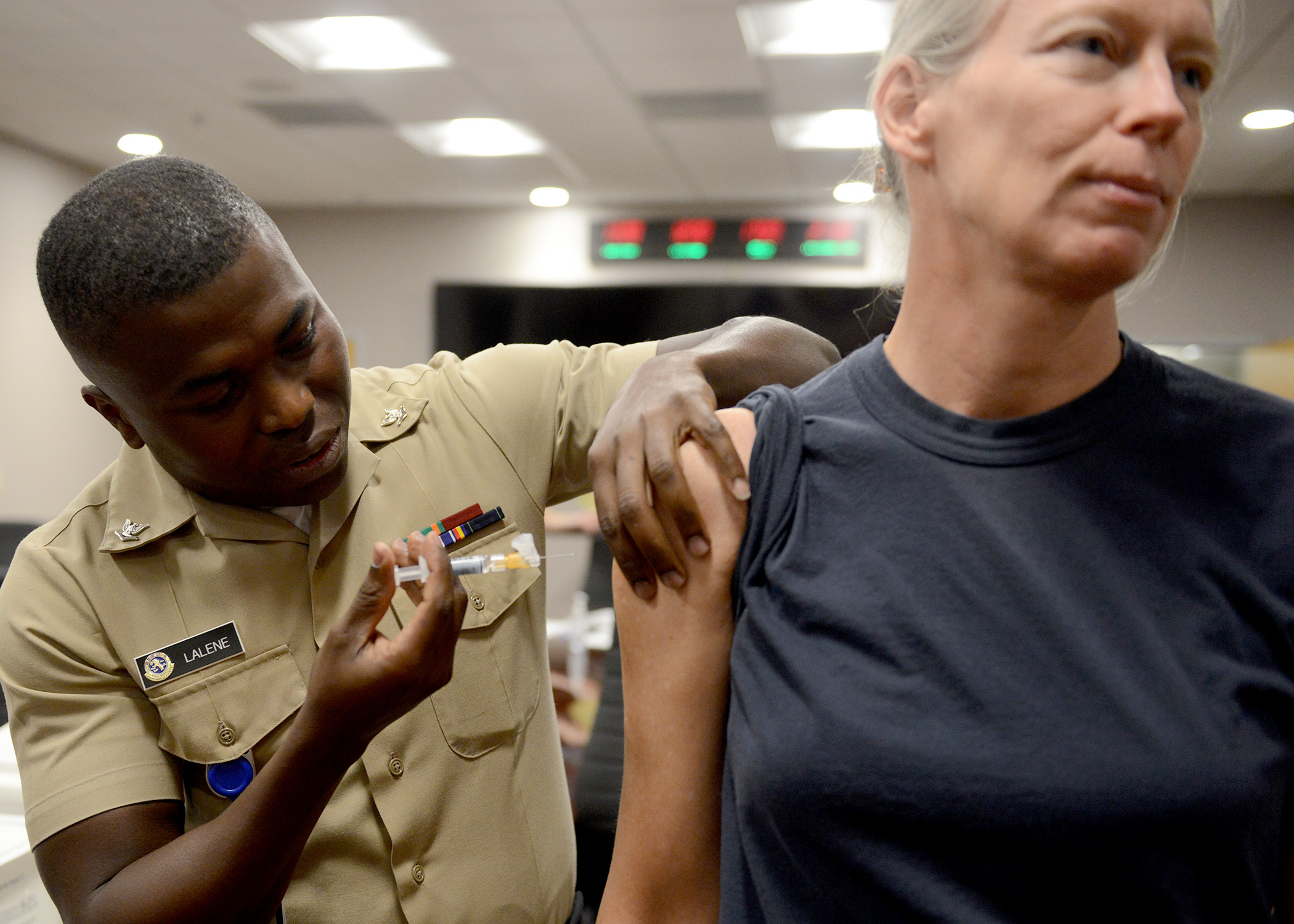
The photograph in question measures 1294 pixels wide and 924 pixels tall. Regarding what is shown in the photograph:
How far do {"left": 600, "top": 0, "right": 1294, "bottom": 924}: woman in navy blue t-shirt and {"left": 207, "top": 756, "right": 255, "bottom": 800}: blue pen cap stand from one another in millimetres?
681

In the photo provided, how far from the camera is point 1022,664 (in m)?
0.81

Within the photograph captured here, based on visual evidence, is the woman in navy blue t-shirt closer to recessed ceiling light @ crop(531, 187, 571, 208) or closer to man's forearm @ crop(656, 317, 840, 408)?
man's forearm @ crop(656, 317, 840, 408)

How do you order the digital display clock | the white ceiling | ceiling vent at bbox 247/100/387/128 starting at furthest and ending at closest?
the digital display clock → ceiling vent at bbox 247/100/387/128 → the white ceiling

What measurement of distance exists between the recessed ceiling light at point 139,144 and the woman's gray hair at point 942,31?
587 cm

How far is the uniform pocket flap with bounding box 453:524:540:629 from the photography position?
1396 mm

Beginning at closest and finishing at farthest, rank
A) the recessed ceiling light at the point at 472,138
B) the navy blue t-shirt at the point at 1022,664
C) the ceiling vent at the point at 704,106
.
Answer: the navy blue t-shirt at the point at 1022,664 < the ceiling vent at the point at 704,106 < the recessed ceiling light at the point at 472,138

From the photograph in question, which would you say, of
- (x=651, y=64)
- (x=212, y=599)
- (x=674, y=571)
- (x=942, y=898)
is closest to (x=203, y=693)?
(x=212, y=599)

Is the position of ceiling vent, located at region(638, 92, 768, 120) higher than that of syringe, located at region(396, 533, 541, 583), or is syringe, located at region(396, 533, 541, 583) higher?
ceiling vent, located at region(638, 92, 768, 120)

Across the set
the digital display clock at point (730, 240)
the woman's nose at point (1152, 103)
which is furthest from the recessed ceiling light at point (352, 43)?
the woman's nose at point (1152, 103)

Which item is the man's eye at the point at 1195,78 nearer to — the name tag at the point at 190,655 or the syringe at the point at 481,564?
the syringe at the point at 481,564

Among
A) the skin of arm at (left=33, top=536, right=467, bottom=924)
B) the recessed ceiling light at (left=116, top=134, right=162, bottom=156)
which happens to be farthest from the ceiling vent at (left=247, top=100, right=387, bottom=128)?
the skin of arm at (left=33, top=536, right=467, bottom=924)

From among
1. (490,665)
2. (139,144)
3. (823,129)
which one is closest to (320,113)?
(139,144)

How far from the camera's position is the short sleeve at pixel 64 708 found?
119 centimetres

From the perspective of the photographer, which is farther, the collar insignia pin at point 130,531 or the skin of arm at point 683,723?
the collar insignia pin at point 130,531
